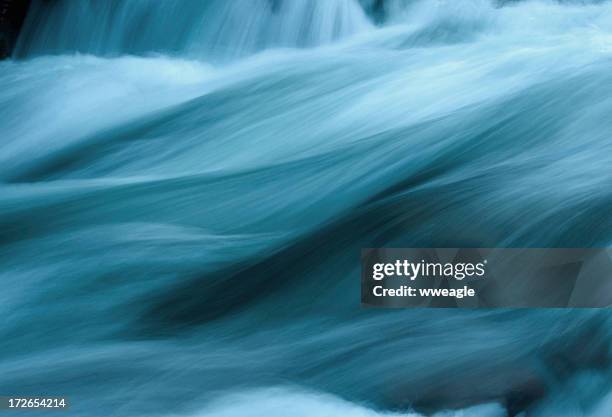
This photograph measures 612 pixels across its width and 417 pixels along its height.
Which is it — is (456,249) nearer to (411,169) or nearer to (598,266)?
(411,169)

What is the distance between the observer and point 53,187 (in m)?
1.58

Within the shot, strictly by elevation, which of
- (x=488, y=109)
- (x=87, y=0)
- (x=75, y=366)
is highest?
(x=87, y=0)

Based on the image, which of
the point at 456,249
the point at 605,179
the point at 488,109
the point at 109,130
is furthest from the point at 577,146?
the point at 109,130

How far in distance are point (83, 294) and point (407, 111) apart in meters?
0.86

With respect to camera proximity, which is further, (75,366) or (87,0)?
(87,0)

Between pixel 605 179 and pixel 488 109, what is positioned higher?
pixel 488 109

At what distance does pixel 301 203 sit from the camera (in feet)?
5.06

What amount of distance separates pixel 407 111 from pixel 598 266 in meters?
0.56

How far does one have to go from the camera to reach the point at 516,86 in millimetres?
1570

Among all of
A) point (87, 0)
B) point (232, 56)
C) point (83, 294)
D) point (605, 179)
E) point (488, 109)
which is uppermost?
point (87, 0)

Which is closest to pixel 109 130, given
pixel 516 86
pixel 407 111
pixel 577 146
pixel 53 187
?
pixel 53 187

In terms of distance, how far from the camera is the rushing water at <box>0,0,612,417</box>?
1.50 metres

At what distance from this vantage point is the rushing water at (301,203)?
1504 mm

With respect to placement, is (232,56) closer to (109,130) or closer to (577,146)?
(109,130)
